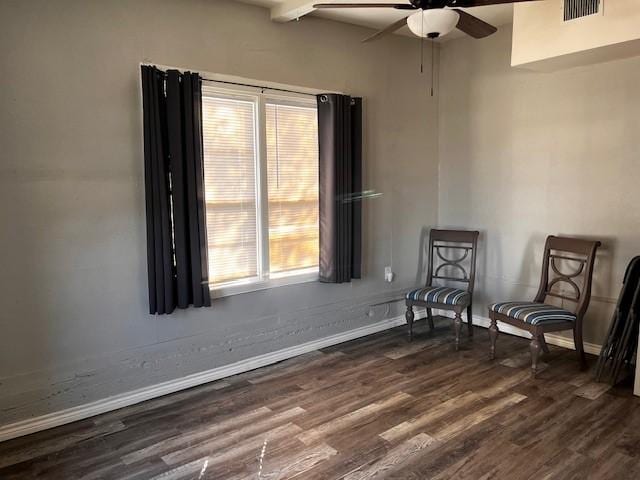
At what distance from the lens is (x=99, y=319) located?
10.3ft

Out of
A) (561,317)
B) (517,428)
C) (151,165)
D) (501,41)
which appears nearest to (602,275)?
(561,317)

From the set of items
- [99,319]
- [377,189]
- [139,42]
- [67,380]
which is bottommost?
[67,380]

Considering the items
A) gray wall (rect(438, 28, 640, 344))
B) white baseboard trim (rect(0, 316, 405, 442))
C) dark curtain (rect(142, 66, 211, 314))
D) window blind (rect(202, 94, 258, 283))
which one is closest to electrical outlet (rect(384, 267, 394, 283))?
white baseboard trim (rect(0, 316, 405, 442))

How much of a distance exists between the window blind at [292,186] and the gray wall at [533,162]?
1.62 meters

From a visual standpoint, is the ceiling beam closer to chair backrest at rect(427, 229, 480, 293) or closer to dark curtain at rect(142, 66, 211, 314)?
dark curtain at rect(142, 66, 211, 314)

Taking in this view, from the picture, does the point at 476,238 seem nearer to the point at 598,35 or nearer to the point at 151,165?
the point at 598,35

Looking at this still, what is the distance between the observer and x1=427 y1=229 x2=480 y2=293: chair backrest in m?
4.58

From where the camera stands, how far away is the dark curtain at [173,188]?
124 inches

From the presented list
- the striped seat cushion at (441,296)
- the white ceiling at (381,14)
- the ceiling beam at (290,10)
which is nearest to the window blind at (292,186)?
the ceiling beam at (290,10)

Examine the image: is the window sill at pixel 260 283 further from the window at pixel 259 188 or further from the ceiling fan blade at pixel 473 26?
the ceiling fan blade at pixel 473 26

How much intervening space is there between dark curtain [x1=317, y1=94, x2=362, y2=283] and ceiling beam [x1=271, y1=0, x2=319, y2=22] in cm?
66

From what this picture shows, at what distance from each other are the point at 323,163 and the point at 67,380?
7.95 feet

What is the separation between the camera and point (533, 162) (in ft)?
14.2

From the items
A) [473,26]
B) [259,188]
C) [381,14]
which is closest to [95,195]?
[259,188]
